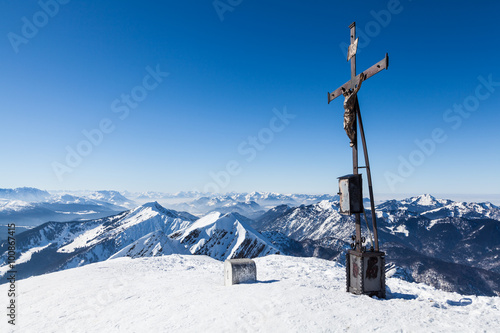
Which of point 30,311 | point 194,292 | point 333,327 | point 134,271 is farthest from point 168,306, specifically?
point 134,271

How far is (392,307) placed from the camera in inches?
353

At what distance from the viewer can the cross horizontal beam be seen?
9.84 meters

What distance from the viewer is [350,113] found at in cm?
1119

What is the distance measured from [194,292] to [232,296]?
2.22 m

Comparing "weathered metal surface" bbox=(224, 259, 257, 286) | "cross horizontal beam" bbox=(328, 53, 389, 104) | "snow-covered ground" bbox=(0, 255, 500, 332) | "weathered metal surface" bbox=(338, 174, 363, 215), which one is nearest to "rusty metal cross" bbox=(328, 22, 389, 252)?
"cross horizontal beam" bbox=(328, 53, 389, 104)

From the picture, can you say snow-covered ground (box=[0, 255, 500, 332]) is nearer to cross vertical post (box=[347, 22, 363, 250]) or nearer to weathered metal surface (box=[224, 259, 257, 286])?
weathered metal surface (box=[224, 259, 257, 286])

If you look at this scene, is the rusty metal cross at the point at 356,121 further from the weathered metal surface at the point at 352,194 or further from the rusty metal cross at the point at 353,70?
the weathered metal surface at the point at 352,194

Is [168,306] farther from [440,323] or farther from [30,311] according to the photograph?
[440,323]

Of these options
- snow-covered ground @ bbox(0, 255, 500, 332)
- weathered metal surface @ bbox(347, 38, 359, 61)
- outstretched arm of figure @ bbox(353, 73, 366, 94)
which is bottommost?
snow-covered ground @ bbox(0, 255, 500, 332)

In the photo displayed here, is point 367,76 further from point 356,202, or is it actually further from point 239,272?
point 239,272

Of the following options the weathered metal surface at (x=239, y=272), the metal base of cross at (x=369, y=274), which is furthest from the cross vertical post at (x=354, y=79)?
the weathered metal surface at (x=239, y=272)

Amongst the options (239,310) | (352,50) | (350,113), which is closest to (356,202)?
(350,113)

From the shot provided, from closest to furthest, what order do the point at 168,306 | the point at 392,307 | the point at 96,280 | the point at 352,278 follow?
the point at 392,307 → the point at 168,306 → the point at 352,278 → the point at 96,280

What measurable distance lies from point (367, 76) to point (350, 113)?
150cm
